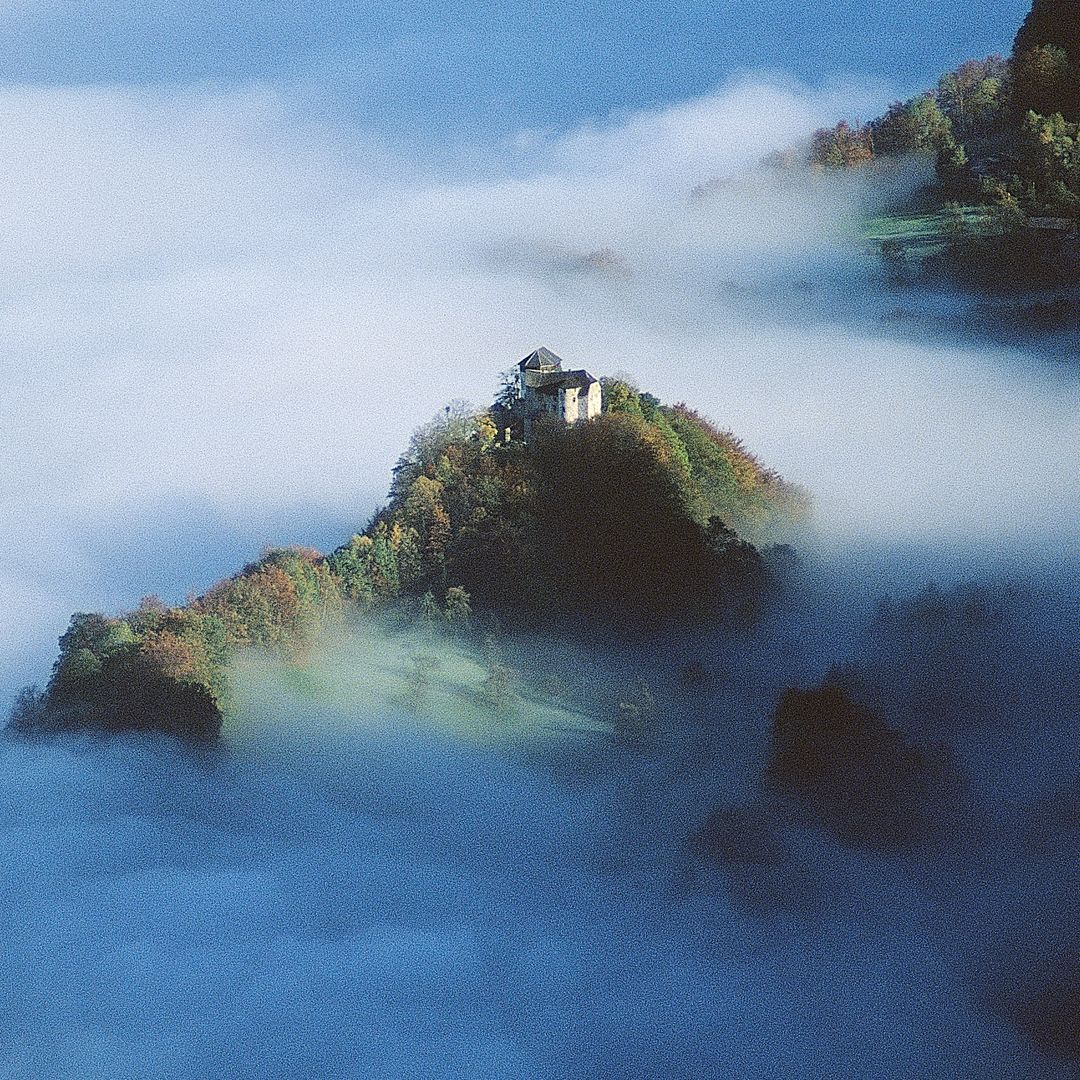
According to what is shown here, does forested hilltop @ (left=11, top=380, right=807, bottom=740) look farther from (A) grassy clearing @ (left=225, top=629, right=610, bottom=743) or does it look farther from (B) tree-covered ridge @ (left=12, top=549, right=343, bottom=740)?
(A) grassy clearing @ (left=225, top=629, right=610, bottom=743)

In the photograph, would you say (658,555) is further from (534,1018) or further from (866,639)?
(534,1018)

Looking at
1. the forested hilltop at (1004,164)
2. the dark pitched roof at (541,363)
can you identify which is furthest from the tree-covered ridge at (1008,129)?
the dark pitched roof at (541,363)

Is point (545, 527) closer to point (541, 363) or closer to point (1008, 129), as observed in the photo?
point (541, 363)

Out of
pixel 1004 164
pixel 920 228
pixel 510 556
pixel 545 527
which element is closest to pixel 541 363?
pixel 545 527

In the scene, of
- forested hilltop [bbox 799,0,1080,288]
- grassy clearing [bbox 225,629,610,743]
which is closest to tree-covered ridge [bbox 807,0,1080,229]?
forested hilltop [bbox 799,0,1080,288]

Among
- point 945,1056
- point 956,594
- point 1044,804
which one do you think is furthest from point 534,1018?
point 956,594

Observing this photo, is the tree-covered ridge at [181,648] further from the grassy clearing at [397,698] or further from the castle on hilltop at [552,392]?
the castle on hilltop at [552,392]
